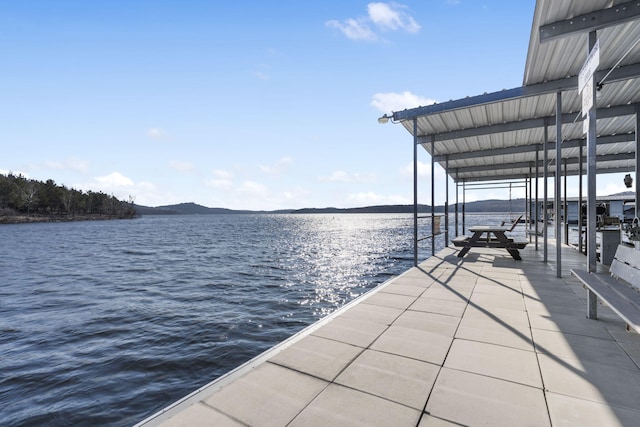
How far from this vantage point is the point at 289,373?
2.80 m

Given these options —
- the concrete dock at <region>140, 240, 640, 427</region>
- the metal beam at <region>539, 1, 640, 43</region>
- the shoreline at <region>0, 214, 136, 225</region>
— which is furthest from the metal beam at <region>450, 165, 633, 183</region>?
the shoreline at <region>0, 214, 136, 225</region>

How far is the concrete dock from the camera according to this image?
2201mm

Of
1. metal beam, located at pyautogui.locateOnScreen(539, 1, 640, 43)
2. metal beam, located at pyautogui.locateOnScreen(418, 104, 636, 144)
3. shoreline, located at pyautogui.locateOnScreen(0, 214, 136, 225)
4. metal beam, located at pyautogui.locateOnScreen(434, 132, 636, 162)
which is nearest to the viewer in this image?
metal beam, located at pyautogui.locateOnScreen(539, 1, 640, 43)

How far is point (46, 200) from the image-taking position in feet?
277

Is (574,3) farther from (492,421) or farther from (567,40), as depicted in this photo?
(492,421)

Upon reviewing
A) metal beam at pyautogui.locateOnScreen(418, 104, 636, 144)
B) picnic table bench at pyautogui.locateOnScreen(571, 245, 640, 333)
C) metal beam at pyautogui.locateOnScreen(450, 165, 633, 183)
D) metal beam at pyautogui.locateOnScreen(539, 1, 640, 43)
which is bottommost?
picnic table bench at pyautogui.locateOnScreen(571, 245, 640, 333)

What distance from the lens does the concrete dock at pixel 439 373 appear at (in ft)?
7.22

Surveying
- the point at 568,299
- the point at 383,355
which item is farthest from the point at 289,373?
the point at 568,299

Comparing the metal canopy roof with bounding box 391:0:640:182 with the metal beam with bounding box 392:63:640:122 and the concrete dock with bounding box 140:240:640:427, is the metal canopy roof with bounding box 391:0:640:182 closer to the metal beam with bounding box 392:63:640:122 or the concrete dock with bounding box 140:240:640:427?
the metal beam with bounding box 392:63:640:122

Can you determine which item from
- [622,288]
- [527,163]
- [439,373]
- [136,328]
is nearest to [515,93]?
[622,288]

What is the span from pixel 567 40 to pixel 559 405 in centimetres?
503

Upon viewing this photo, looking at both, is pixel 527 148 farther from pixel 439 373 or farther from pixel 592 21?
pixel 439 373

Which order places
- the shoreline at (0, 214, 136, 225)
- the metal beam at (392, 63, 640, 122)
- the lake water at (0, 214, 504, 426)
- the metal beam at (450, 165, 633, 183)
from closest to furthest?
1. the lake water at (0, 214, 504, 426)
2. the metal beam at (392, 63, 640, 122)
3. the metal beam at (450, 165, 633, 183)
4. the shoreline at (0, 214, 136, 225)

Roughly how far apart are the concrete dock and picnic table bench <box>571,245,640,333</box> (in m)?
0.47
